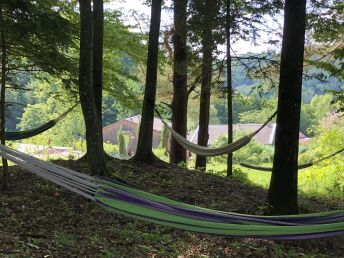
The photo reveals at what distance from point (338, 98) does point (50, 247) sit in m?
4.89

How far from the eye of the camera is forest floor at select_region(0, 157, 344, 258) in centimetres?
324

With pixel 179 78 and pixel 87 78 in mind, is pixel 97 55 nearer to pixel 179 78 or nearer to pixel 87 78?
pixel 87 78

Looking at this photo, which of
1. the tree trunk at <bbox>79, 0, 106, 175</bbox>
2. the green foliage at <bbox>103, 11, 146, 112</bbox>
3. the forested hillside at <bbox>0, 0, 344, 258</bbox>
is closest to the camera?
the forested hillside at <bbox>0, 0, 344, 258</bbox>

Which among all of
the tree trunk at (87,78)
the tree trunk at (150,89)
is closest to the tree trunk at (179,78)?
the tree trunk at (150,89)

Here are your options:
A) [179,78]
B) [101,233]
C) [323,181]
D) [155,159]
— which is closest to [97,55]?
[155,159]

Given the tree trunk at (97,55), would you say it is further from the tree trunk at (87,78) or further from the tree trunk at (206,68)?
the tree trunk at (206,68)

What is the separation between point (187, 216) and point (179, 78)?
6.11m

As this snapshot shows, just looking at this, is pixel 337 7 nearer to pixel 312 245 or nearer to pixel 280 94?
pixel 280 94

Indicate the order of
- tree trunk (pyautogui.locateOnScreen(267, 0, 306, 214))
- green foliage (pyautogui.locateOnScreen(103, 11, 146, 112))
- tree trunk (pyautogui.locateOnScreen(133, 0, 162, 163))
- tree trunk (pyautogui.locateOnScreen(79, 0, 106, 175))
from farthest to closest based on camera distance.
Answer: green foliage (pyautogui.locateOnScreen(103, 11, 146, 112))
tree trunk (pyautogui.locateOnScreen(133, 0, 162, 163))
tree trunk (pyautogui.locateOnScreen(79, 0, 106, 175))
tree trunk (pyautogui.locateOnScreen(267, 0, 306, 214))

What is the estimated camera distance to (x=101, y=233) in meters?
3.71

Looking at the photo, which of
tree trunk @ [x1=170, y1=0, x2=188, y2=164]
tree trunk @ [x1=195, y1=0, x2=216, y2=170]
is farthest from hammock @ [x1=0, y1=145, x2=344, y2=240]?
tree trunk @ [x1=170, y1=0, x2=188, y2=164]

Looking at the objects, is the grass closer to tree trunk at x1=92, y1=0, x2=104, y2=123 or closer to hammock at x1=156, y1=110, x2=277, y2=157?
hammock at x1=156, y1=110, x2=277, y2=157

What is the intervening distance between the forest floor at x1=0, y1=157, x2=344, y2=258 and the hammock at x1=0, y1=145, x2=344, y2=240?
1.98 feet

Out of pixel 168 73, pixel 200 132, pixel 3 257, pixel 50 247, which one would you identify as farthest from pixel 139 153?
pixel 168 73
